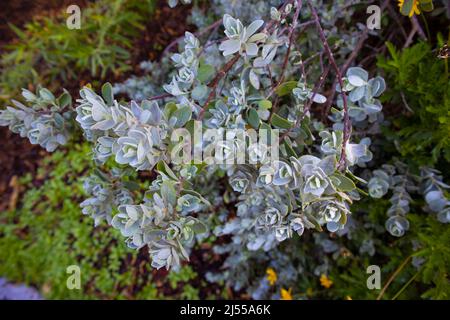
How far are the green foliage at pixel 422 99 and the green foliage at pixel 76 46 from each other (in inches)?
47.0

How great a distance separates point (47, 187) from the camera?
2.18 metres

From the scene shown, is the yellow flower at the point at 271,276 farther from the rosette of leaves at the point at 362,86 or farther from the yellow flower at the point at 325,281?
the rosette of leaves at the point at 362,86

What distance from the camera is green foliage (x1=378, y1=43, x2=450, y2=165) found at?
1252 millimetres

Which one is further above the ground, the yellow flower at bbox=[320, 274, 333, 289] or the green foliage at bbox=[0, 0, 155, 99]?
the green foliage at bbox=[0, 0, 155, 99]

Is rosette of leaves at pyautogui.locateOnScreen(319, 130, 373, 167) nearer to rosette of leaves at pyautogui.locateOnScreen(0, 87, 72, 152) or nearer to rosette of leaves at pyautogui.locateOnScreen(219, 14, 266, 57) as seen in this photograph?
rosette of leaves at pyautogui.locateOnScreen(219, 14, 266, 57)

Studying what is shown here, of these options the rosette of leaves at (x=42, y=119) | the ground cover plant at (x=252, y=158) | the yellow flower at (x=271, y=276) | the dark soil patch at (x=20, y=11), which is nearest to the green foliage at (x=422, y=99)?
the ground cover plant at (x=252, y=158)

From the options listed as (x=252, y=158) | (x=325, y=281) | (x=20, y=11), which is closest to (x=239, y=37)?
(x=252, y=158)

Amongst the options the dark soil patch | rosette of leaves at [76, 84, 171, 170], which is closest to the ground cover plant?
Answer: rosette of leaves at [76, 84, 171, 170]

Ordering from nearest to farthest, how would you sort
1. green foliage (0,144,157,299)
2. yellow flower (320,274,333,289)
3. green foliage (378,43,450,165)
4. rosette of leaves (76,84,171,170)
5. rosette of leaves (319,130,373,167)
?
rosette of leaves (76,84,171,170) < rosette of leaves (319,130,373,167) < green foliage (378,43,450,165) < yellow flower (320,274,333,289) < green foliage (0,144,157,299)

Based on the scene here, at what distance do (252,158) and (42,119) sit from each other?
61cm

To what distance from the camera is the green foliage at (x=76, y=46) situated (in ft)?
6.64

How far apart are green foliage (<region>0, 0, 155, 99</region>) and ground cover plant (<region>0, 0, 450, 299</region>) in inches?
0.5
